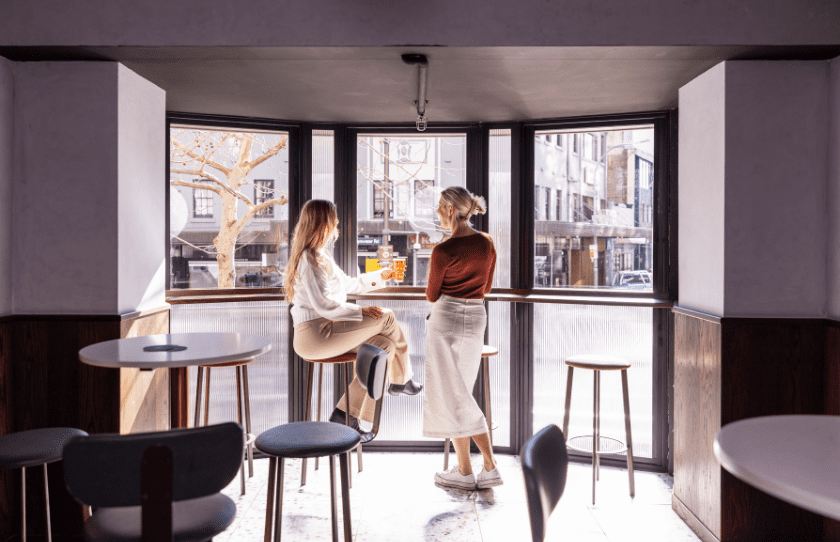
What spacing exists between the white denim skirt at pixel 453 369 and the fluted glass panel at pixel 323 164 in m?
1.39

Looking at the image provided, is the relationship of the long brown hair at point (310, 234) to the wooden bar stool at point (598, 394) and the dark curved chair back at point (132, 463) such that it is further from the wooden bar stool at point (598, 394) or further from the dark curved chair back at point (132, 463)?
the dark curved chair back at point (132, 463)

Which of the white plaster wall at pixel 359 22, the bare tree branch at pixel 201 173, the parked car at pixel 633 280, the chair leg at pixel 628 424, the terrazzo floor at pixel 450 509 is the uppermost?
the white plaster wall at pixel 359 22

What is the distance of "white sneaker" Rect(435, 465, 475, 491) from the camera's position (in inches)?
140

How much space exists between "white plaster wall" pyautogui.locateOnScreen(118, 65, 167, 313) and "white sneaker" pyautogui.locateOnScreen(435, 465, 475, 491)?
205 centimetres

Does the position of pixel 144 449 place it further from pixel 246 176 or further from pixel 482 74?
pixel 246 176

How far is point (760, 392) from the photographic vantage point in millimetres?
2820

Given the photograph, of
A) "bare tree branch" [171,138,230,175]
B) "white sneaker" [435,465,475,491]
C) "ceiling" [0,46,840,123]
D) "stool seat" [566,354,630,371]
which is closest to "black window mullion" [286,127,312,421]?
"ceiling" [0,46,840,123]

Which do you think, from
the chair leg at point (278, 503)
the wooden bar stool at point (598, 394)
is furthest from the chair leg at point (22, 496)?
the wooden bar stool at point (598, 394)

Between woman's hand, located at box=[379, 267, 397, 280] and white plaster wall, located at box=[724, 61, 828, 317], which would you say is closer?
white plaster wall, located at box=[724, 61, 828, 317]

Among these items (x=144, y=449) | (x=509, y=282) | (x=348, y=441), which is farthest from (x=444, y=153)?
(x=144, y=449)

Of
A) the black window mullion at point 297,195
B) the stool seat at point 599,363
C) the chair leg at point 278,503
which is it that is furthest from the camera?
the black window mullion at point 297,195

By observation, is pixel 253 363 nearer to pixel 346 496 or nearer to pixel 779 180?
pixel 346 496

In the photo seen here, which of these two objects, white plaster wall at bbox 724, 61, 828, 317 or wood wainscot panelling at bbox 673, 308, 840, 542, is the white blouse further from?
white plaster wall at bbox 724, 61, 828, 317

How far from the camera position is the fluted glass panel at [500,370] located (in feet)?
13.9
